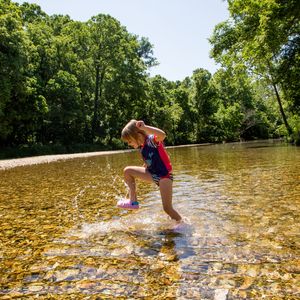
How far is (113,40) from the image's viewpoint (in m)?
55.0

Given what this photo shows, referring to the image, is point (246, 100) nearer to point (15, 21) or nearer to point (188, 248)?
point (15, 21)

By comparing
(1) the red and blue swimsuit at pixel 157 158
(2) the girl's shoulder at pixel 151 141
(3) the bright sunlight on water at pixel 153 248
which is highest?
(2) the girl's shoulder at pixel 151 141

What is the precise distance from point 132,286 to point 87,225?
278 centimetres

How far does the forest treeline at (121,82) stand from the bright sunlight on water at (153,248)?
46.1ft

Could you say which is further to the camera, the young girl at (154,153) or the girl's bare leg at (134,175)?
the girl's bare leg at (134,175)

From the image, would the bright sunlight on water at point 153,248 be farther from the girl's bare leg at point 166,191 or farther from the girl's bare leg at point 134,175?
the girl's bare leg at point 134,175

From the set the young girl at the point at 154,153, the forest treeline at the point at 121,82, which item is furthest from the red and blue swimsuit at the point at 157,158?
the forest treeline at the point at 121,82

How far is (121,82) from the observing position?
189 feet

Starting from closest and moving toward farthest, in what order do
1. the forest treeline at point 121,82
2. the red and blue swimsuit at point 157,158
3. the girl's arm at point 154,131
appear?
the girl's arm at point 154,131, the red and blue swimsuit at point 157,158, the forest treeline at point 121,82

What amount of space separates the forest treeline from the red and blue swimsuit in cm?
1472

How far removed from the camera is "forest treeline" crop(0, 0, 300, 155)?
85.5 feet

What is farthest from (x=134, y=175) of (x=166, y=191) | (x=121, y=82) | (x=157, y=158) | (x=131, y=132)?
(x=121, y=82)

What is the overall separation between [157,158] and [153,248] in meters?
1.66

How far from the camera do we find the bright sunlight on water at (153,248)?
344 centimetres
